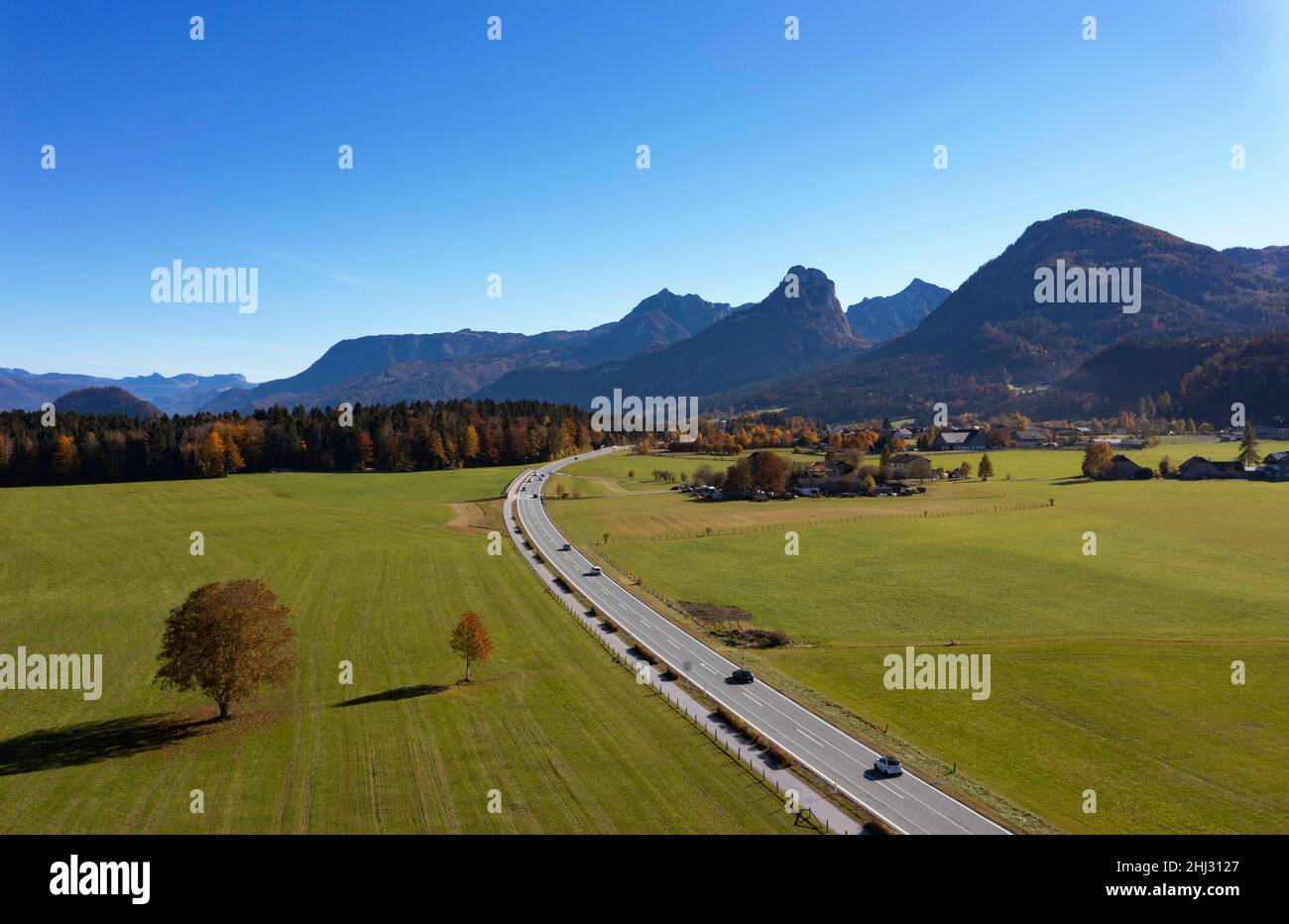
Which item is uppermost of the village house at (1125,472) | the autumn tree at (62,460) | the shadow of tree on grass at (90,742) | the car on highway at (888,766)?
the autumn tree at (62,460)

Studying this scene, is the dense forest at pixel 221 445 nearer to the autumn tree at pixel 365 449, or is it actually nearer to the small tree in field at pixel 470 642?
the autumn tree at pixel 365 449

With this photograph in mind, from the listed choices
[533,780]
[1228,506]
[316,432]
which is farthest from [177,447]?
[1228,506]

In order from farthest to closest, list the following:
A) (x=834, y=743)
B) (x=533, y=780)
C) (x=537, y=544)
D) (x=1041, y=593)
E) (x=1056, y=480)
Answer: (x=1056, y=480) < (x=537, y=544) < (x=1041, y=593) < (x=834, y=743) < (x=533, y=780)

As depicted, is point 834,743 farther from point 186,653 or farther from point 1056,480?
point 1056,480

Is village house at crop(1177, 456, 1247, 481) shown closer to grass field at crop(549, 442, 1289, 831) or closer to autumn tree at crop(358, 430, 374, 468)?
grass field at crop(549, 442, 1289, 831)

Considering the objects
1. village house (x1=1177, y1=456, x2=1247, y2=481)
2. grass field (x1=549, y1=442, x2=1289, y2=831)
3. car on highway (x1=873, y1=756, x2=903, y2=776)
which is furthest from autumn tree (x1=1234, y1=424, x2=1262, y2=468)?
car on highway (x1=873, y1=756, x2=903, y2=776)

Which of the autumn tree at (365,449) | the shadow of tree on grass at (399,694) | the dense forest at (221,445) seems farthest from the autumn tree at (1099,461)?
the autumn tree at (365,449)
